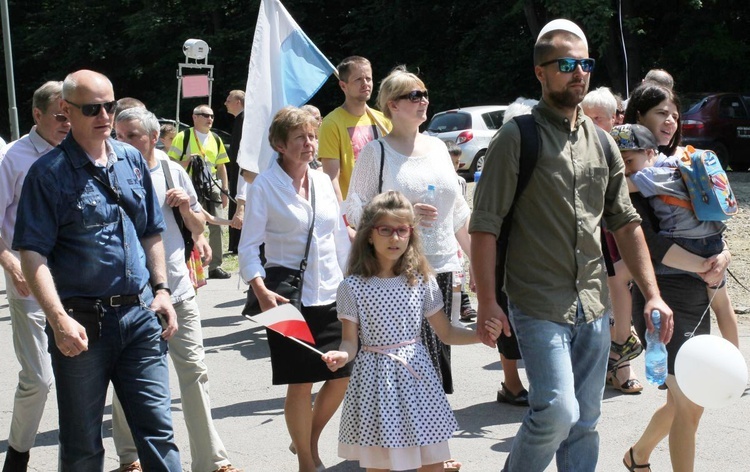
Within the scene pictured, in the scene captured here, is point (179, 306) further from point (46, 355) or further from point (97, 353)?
point (97, 353)

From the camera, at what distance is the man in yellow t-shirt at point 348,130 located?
6523 mm

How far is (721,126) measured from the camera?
837 inches

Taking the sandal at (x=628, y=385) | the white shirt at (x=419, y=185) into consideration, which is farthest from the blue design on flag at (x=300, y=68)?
the sandal at (x=628, y=385)

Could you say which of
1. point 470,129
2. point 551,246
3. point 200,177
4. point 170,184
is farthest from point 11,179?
point 470,129

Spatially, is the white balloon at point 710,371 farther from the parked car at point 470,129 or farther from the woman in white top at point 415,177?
the parked car at point 470,129

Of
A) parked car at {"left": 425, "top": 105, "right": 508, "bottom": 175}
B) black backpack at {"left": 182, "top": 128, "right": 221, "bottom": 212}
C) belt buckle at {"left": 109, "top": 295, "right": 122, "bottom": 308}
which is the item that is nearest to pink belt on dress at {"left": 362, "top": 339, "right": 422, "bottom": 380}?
belt buckle at {"left": 109, "top": 295, "right": 122, "bottom": 308}

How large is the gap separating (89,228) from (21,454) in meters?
1.81

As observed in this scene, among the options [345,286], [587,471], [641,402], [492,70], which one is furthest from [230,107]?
[492,70]

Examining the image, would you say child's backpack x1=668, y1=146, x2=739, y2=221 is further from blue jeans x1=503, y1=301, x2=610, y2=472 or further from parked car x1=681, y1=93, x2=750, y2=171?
parked car x1=681, y1=93, x2=750, y2=171

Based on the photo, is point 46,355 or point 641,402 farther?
point 641,402

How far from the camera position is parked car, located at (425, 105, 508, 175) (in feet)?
72.4

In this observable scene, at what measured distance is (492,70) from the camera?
29.7 meters

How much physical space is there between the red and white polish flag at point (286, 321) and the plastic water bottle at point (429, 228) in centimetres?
116

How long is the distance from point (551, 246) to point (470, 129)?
1852 cm
